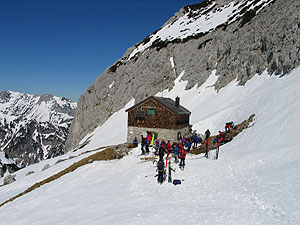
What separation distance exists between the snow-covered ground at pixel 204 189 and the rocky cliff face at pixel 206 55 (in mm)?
16023

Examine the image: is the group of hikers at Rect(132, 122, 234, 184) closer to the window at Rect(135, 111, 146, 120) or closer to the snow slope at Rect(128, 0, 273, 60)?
the window at Rect(135, 111, 146, 120)

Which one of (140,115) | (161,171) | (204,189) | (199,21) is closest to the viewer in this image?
(204,189)

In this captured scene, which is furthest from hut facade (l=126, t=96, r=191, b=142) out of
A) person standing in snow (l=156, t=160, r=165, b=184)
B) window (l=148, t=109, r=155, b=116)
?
person standing in snow (l=156, t=160, r=165, b=184)

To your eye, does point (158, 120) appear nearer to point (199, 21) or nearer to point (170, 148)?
point (170, 148)

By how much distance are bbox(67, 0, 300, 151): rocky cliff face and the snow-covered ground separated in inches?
631

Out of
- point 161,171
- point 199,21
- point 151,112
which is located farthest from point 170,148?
point 199,21

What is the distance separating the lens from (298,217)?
7930 millimetres

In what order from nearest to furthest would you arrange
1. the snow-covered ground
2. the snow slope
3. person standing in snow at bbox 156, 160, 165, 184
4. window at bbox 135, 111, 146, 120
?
1. the snow-covered ground
2. person standing in snow at bbox 156, 160, 165, 184
3. window at bbox 135, 111, 146, 120
4. the snow slope

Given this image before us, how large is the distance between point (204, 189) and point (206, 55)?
52346 mm

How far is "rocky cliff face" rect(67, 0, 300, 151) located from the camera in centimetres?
3834

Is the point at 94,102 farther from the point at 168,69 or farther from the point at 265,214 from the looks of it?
the point at 265,214

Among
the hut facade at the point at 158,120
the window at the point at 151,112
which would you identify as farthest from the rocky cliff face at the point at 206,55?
the window at the point at 151,112

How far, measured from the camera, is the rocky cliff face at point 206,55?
38344 millimetres

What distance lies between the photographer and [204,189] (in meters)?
12.6
